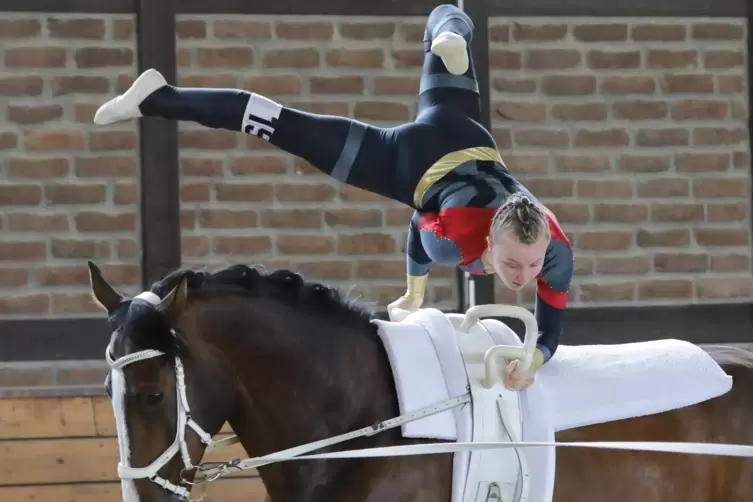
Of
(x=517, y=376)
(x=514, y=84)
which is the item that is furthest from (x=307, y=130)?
(x=514, y=84)

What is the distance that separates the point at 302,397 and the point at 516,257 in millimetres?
492

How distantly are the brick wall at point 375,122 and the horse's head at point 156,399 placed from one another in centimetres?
143

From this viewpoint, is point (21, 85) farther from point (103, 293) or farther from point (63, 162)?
point (103, 293)

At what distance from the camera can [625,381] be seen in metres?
1.70

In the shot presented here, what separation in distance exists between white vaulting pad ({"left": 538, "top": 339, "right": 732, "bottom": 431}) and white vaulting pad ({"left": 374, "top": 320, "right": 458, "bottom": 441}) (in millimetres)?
235

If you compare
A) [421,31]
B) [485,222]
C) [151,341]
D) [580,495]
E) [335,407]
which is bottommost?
[580,495]

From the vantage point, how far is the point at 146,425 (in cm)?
137

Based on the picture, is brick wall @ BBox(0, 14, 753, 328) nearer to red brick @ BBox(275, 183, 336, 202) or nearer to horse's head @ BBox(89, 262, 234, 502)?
red brick @ BBox(275, 183, 336, 202)

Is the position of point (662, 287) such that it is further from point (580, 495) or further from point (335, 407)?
point (335, 407)

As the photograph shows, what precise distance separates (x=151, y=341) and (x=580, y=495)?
89 cm

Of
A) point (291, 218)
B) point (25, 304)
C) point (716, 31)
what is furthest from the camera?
point (716, 31)

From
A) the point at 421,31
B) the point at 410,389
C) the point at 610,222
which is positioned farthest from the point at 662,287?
the point at 410,389

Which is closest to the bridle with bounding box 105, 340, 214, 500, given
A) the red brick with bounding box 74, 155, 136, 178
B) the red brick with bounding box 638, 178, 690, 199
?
the red brick with bounding box 74, 155, 136, 178

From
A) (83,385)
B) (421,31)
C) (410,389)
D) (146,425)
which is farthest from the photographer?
(421,31)
